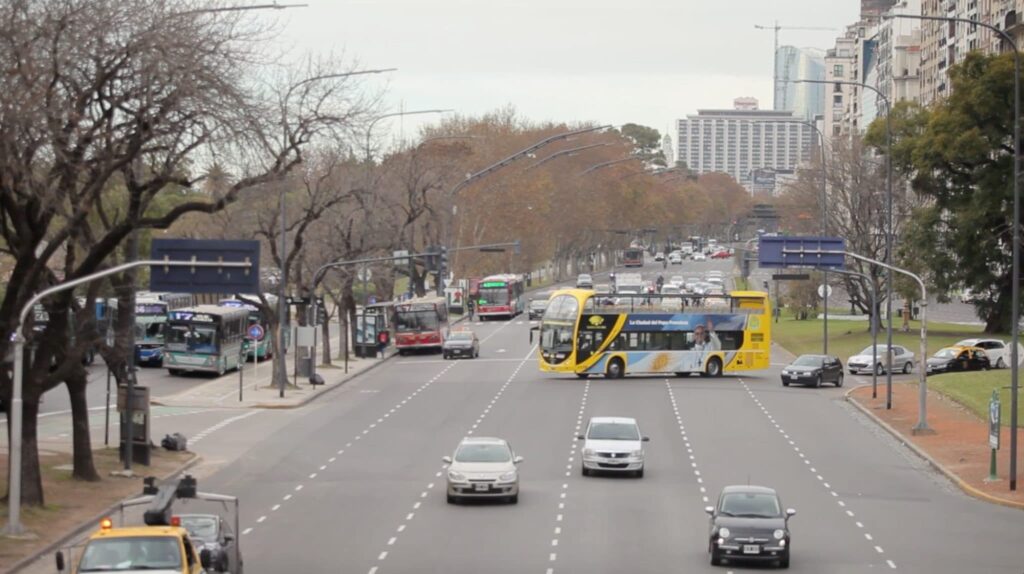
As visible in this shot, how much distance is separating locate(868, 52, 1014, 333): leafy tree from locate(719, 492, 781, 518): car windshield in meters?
43.8

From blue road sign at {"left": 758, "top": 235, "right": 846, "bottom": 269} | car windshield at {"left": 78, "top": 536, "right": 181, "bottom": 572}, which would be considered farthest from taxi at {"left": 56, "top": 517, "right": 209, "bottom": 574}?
blue road sign at {"left": 758, "top": 235, "right": 846, "bottom": 269}

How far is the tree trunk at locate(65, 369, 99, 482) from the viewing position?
36656 mm

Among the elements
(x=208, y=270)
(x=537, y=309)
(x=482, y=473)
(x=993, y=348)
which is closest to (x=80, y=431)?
(x=208, y=270)

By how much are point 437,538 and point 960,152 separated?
47.2 m

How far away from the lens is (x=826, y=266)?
181 ft

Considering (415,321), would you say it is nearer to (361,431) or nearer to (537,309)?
(537,309)

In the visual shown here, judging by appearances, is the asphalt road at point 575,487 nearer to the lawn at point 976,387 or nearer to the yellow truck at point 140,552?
the lawn at point 976,387

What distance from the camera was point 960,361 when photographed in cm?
6844

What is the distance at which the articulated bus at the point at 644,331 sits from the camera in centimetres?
6575

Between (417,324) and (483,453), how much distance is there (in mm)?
46127

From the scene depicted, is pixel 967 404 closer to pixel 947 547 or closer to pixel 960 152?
pixel 960 152

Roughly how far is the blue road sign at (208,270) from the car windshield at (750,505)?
1036 cm

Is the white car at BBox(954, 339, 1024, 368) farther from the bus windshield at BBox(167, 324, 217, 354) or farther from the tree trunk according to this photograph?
the tree trunk

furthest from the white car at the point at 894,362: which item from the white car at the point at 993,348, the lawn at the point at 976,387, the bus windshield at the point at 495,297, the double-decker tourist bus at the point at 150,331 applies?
the bus windshield at the point at 495,297
